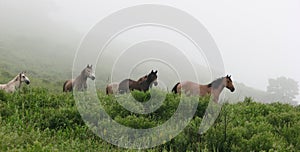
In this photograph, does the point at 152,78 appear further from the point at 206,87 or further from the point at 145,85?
the point at 206,87

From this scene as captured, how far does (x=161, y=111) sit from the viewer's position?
10234 millimetres

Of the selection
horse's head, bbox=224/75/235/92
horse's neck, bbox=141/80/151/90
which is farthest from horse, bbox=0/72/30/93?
horse's head, bbox=224/75/235/92

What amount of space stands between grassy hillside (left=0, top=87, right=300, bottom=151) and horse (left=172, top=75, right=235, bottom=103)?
433cm

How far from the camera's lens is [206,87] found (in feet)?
52.9

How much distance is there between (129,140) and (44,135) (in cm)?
194

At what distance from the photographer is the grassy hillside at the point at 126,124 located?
7.39 meters

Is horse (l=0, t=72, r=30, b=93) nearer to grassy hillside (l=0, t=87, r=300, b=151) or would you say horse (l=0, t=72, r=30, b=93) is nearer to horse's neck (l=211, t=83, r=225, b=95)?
grassy hillside (l=0, t=87, r=300, b=151)

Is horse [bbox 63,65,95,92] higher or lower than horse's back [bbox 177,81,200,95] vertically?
higher

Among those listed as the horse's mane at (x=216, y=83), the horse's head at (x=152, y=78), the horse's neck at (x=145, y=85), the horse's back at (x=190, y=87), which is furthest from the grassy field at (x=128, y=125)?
the horse's head at (x=152, y=78)

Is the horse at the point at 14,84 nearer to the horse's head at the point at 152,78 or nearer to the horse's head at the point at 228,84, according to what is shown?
the horse's head at the point at 152,78

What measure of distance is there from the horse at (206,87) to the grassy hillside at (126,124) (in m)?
4.33

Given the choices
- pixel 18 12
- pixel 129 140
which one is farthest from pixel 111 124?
pixel 18 12

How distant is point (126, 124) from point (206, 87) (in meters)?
7.97

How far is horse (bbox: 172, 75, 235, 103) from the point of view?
51.1 ft
